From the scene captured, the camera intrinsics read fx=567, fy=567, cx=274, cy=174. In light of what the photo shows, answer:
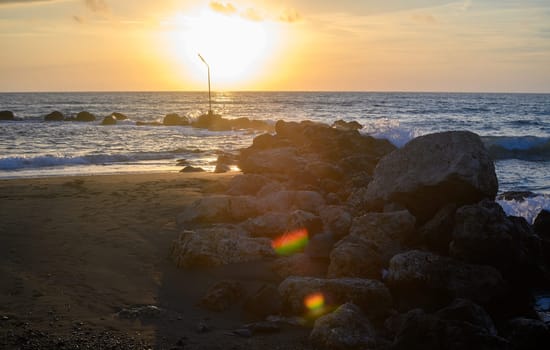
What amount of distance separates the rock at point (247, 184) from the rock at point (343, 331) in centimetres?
602

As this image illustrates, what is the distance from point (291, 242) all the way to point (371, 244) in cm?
132

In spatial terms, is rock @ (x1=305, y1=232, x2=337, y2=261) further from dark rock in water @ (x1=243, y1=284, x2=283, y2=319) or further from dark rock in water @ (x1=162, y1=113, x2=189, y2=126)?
dark rock in water @ (x1=162, y1=113, x2=189, y2=126)

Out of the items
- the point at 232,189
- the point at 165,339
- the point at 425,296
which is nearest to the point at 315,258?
the point at 425,296

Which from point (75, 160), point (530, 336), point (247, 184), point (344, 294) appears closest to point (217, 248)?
point (344, 294)

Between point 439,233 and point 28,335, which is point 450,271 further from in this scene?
point 28,335

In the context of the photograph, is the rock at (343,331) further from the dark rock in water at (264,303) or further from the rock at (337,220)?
the rock at (337,220)

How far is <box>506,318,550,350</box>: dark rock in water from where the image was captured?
192 inches

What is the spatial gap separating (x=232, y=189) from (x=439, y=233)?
4.87 m

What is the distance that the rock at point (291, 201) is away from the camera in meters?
9.14

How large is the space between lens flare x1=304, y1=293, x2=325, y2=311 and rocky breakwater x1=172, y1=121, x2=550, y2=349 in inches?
0.4

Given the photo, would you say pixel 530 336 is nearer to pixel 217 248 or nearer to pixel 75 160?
pixel 217 248

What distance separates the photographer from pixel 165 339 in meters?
4.83

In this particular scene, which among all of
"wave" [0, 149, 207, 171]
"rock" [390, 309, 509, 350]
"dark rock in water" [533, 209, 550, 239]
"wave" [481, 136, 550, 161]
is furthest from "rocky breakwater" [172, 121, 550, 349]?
"wave" [481, 136, 550, 161]

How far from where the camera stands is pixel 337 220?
26.1 feet
